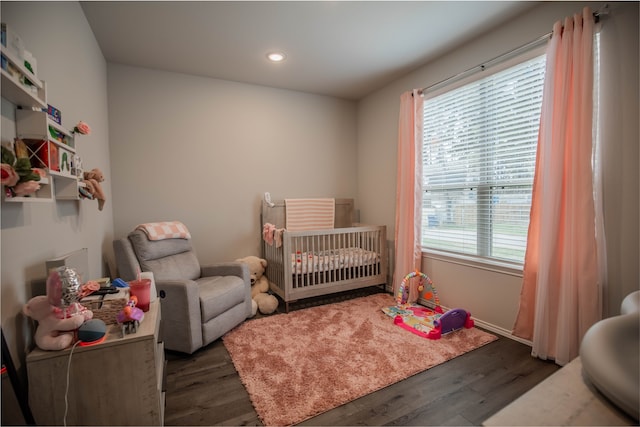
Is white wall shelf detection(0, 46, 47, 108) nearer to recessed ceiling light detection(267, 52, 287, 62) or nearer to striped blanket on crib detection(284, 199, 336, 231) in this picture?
recessed ceiling light detection(267, 52, 287, 62)

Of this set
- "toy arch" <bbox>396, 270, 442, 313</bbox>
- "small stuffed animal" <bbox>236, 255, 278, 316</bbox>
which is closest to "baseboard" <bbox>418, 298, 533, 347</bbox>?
"toy arch" <bbox>396, 270, 442, 313</bbox>

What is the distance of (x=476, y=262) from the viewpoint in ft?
8.29

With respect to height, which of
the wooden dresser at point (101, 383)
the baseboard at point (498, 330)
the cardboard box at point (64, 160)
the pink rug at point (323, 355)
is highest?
the cardboard box at point (64, 160)

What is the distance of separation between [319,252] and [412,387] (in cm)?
155

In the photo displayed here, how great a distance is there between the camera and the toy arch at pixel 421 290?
2762 millimetres

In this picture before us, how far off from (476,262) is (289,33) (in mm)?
2492

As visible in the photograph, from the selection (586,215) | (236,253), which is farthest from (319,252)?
(586,215)

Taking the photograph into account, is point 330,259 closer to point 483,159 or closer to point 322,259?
point 322,259

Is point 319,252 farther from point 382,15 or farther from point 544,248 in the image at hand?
point 382,15

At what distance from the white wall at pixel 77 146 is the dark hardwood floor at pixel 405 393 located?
33.8 inches

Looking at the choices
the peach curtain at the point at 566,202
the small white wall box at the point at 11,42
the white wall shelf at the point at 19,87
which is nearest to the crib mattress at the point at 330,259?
the peach curtain at the point at 566,202

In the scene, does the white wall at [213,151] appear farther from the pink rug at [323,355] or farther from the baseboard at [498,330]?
the baseboard at [498,330]

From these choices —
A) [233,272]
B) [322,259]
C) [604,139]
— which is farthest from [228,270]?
[604,139]

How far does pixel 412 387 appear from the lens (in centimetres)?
170
